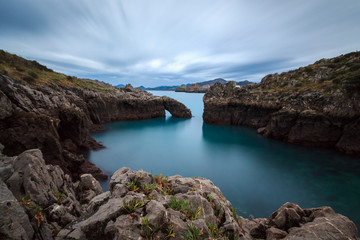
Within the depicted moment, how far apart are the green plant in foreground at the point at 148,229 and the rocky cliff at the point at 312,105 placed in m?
33.4

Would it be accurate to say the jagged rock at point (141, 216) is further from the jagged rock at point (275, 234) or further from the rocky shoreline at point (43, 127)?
the rocky shoreline at point (43, 127)

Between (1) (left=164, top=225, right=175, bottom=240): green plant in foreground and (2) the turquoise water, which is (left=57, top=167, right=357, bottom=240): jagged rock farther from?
(2) the turquoise water

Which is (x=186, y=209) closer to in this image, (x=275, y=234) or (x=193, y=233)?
(x=193, y=233)

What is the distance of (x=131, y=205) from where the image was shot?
5.41 m

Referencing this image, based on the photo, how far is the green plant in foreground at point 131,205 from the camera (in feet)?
17.4

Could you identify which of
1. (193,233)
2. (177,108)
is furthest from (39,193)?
(177,108)

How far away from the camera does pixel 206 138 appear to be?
40812 mm

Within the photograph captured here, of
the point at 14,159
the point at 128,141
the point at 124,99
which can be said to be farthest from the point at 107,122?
the point at 14,159

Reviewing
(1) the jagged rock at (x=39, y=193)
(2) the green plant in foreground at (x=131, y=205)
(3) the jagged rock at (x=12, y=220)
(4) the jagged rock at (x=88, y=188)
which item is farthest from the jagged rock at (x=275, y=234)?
(4) the jagged rock at (x=88, y=188)

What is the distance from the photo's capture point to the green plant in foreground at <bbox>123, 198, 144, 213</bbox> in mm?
5309

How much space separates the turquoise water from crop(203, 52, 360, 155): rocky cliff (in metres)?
2.77

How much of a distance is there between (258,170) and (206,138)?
18617 millimetres

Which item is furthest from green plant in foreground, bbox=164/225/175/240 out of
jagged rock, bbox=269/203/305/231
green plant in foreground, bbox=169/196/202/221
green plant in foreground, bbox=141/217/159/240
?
jagged rock, bbox=269/203/305/231

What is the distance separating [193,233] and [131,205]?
226 cm
